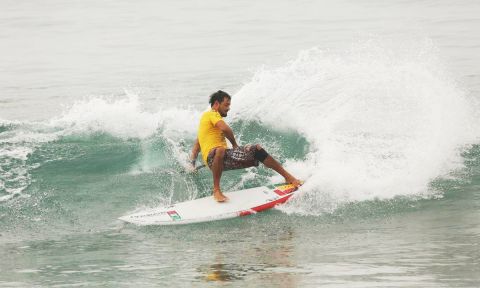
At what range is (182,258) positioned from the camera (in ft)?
29.6

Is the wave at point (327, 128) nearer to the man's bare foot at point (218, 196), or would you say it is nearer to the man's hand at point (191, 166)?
the man's hand at point (191, 166)

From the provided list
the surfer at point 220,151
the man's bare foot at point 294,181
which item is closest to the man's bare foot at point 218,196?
the surfer at point 220,151

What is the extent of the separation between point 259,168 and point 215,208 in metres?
2.27

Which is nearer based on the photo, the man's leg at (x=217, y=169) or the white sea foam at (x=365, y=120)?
the man's leg at (x=217, y=169)

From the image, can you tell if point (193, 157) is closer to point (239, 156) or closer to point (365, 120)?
point (239, 156)

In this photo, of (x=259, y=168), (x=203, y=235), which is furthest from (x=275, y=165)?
(x=259, y=168)

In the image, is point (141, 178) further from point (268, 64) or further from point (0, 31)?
point (0, 31)

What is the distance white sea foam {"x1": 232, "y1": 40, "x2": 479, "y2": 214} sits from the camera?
11.7 metres

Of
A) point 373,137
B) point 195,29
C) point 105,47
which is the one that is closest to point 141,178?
point 373,137

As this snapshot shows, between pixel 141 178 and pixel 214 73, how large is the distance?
9396 mm

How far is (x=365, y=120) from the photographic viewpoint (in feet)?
49.9

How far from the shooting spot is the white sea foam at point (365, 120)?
11719mm

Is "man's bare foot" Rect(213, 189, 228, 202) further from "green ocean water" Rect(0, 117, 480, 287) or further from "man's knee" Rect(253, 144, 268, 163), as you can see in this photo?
"man's knee" Rect(253, 144, 268, 163)

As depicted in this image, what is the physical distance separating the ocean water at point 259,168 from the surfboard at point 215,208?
0.45ft
